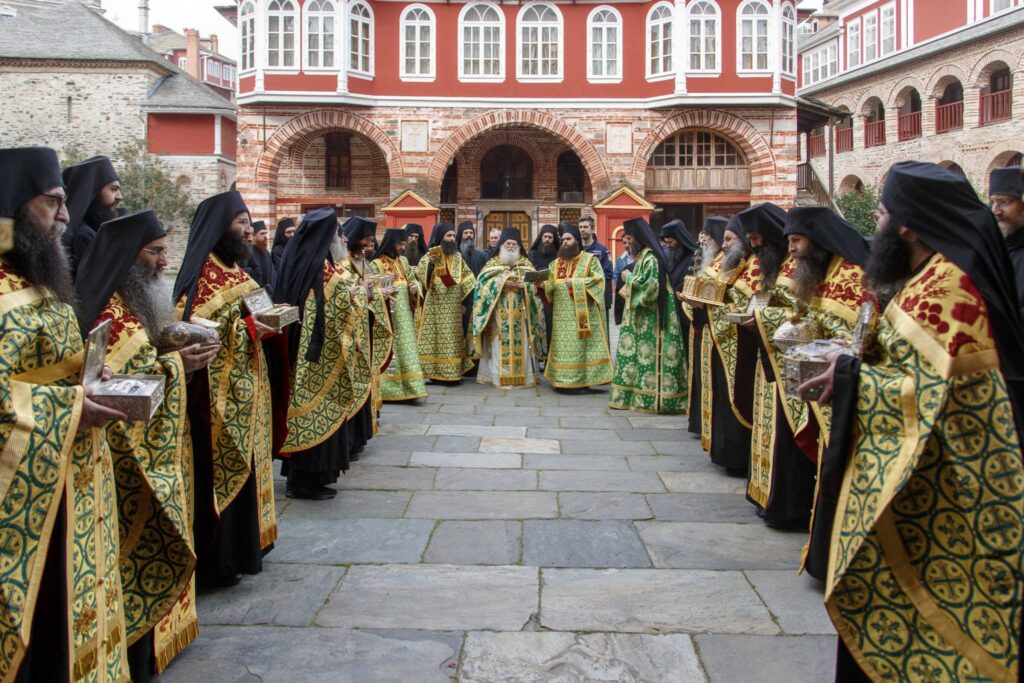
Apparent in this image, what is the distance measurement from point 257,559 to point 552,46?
22989 millimetres

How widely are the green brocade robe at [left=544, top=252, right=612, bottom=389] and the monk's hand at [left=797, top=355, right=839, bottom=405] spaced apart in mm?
7612

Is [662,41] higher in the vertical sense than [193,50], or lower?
lower

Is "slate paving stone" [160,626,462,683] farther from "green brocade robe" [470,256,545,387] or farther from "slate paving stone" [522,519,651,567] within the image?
"green brocade robe" [470,256,545,387]

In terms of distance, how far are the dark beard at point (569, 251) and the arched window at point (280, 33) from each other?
16.5 meters

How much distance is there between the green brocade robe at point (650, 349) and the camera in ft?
29.5

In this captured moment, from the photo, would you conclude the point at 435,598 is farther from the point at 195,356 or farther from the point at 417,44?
the point at 417,44

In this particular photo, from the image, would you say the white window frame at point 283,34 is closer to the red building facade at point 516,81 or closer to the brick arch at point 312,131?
the red building facade at point 516,81

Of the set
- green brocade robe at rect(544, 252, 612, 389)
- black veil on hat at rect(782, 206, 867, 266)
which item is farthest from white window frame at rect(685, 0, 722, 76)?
black veil on hat at rect(782, 206, 867, 266)

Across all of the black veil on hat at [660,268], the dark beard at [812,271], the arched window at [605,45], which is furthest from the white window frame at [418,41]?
the dark beard at [812,271]

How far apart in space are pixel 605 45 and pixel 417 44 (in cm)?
520

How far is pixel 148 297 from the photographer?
3.37 m

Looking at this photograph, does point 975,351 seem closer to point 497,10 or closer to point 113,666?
point 113,666

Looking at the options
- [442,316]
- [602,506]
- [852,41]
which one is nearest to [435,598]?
[602,506]

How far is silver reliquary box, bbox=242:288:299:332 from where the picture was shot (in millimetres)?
4391
